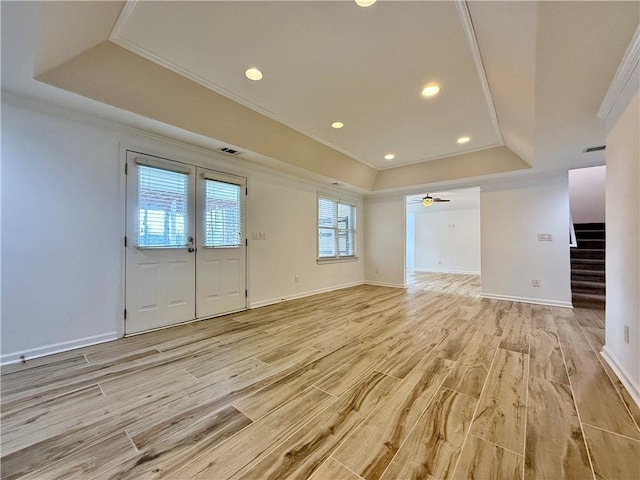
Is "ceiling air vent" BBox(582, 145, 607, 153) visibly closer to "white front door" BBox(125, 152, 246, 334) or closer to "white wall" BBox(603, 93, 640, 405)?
"white wall" BBox(603, 93, 640, 405)

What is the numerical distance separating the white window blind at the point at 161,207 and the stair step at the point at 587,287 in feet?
21.6

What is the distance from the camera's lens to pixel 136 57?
2236 mm

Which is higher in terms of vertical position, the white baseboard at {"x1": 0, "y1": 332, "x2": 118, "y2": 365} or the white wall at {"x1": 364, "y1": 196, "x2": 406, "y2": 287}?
the white wall at {"x1": 364, "y1": 196, "x2": 406, "y2": 287}

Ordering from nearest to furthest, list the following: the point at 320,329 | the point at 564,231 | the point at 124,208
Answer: the point at 124,208, the point at 320,329, the point at 564,231

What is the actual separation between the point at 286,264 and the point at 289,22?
11.7 feet

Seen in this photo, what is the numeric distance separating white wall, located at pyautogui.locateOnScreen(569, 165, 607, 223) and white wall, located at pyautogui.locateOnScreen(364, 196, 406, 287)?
14.8ft

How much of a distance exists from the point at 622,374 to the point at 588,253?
4.21 meters

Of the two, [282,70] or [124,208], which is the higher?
[282,70]

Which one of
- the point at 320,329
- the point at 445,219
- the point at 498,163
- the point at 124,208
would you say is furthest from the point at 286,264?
the point at 445,219

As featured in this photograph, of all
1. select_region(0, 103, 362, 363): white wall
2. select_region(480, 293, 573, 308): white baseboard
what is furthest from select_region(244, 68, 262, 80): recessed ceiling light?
select_region(480, 293, 573, 308): white baseboard

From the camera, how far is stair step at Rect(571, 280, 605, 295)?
4367 millimetres

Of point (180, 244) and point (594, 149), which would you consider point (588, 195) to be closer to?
point (594, 149)

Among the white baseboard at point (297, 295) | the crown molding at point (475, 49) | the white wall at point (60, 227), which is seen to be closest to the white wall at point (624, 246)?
the crown molding at point (475, 49)

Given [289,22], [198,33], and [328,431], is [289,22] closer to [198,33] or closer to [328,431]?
[198,33]
